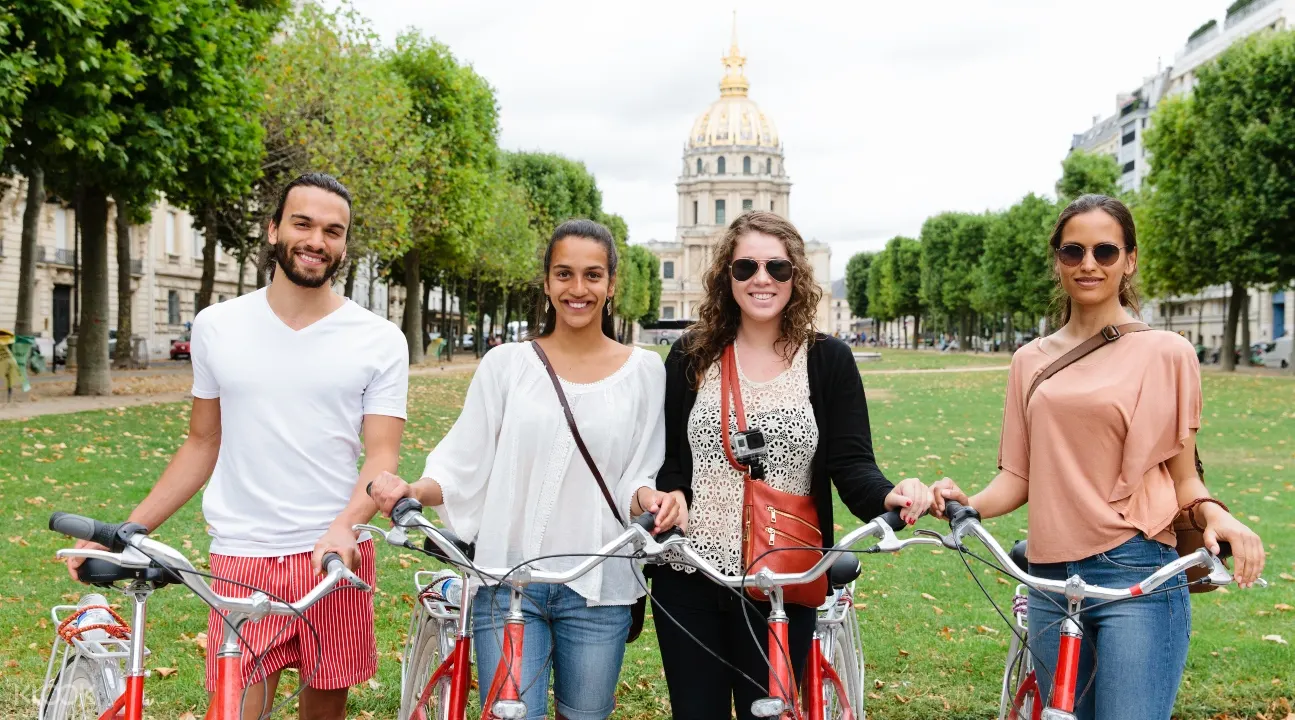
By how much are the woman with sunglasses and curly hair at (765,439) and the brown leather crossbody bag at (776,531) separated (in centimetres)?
4

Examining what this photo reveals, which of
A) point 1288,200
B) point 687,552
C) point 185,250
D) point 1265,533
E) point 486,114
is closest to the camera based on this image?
point 687,552

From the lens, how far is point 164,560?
3.04 meters

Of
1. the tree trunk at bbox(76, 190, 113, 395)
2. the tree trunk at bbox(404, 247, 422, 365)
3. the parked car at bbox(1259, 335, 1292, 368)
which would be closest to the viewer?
the tree trunk at bbox(76, 190, 113, 395)

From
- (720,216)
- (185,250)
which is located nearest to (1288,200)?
(185,250)

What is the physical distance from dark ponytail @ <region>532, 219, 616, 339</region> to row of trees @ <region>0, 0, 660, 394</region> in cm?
29

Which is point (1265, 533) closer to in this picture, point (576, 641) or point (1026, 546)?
point (1026, 546)

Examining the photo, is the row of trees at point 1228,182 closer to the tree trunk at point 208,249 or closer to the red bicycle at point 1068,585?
the tree trunk at point 208,249

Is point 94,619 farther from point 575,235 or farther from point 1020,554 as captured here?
point 1020,554

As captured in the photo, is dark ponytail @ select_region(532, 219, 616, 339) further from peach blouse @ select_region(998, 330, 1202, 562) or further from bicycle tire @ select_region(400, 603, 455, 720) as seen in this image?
peach blouse @ select_region(998, 330, 1202, 562)

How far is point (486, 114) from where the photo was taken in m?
41.9

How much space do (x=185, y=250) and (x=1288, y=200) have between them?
46.6m

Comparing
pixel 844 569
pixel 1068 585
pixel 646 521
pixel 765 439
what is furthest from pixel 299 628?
pixel 1068 585

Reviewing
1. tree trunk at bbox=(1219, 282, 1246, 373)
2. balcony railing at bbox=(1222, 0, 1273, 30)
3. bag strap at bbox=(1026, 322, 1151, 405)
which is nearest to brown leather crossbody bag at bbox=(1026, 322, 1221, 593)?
bag strap at bbox=(1026, 322, 1151, 405)

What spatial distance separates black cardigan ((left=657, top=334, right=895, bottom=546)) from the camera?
3662 mm
